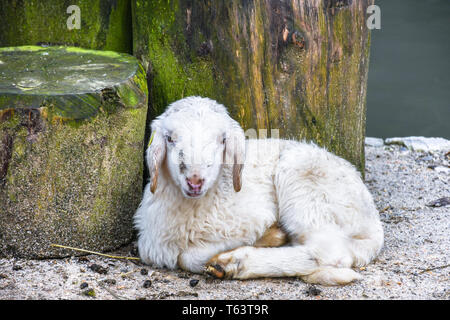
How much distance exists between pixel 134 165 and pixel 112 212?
14.2 inches

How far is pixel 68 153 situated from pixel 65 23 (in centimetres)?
140

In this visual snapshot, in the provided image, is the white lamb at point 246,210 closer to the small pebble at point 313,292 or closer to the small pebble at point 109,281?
the small pebble at point 313,292

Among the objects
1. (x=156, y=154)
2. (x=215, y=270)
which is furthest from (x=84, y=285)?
(x=156, y=154)

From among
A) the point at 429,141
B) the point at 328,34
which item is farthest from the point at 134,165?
the point at 429,141

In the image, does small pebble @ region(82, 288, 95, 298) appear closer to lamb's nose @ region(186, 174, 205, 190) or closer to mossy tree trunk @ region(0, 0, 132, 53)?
lamb's nose @ region(186, 174, 205, 190)

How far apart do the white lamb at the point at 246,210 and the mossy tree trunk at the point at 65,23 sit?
1.19m

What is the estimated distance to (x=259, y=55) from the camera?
3945 millimetres

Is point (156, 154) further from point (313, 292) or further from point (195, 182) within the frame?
point (313, 292)

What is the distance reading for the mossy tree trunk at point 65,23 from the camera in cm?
434

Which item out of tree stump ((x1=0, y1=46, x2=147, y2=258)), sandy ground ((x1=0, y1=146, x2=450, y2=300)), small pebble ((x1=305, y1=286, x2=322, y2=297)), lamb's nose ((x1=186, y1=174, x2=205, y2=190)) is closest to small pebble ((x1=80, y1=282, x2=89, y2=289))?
sandy ground ((x1=0, y1=146, x2=450, y2=300))

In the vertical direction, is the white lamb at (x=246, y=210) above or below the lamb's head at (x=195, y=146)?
below

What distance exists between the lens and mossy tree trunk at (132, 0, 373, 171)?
12.7 feet

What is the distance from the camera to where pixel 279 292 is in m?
3.25

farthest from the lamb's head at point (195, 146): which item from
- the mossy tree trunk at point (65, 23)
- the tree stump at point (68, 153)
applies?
the mossy tree trunk at point (65, 23)
